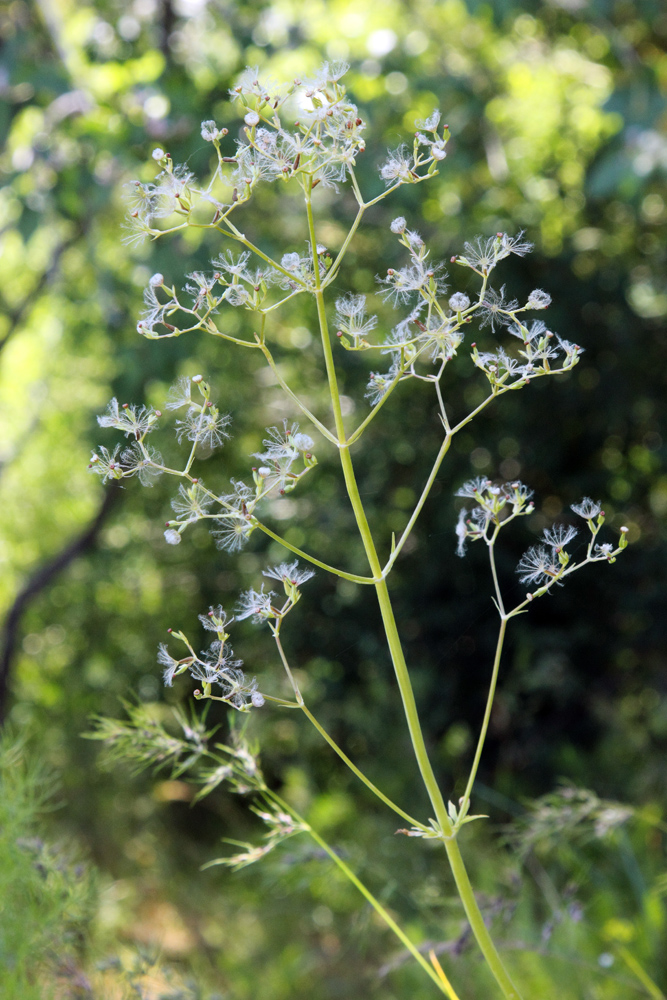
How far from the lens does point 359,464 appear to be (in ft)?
6.31

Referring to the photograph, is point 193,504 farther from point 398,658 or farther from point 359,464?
point 359,464

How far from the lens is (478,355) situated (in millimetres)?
429

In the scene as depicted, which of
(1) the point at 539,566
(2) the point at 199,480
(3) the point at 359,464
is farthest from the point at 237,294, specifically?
(3) the point at 359,464

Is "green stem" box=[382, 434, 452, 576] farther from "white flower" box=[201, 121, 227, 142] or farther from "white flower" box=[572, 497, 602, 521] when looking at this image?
"white flower" box=[201, 121, 227, 142]

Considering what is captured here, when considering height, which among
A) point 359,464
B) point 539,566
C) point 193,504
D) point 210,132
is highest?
point 210,132

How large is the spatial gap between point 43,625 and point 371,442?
991 millimetres

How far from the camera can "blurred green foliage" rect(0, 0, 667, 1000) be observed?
4.98 feet

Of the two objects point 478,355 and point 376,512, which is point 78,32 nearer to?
point 376,512

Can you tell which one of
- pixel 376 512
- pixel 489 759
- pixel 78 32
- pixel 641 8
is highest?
pixel 78 32

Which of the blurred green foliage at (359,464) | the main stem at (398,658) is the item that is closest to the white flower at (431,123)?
the main stem at (398,658)

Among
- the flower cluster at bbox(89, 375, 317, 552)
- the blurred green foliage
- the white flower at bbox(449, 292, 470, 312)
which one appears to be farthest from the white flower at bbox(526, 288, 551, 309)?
the blurred green foliage

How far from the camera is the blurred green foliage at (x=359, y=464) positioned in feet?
4.98

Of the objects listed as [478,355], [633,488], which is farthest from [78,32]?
[478,355]

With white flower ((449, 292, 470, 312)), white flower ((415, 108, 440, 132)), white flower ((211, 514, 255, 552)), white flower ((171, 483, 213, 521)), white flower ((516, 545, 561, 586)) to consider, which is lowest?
white flower ((516, 545, 561, 586))
